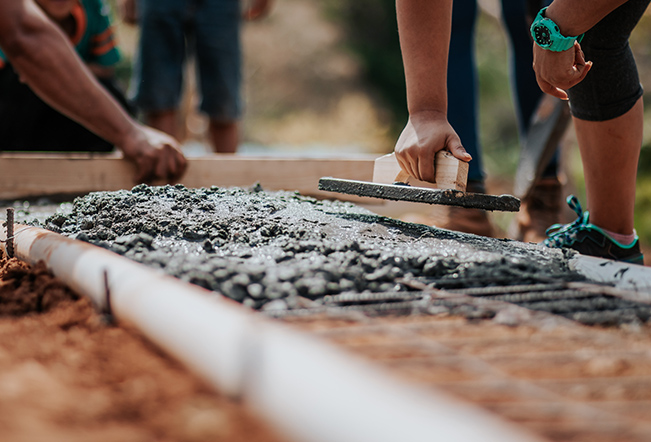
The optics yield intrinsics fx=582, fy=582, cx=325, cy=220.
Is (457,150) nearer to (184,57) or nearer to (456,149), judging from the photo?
(456,149)

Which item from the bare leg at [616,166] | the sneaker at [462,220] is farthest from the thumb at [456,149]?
the sneaker at [462,220]

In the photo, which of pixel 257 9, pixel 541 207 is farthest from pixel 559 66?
pixel 257 9

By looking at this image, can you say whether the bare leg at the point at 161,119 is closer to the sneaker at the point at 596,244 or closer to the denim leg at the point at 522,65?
the denim leg at the point at 522,65

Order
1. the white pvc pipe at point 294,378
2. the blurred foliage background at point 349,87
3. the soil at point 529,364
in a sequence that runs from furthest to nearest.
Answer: the blurred foliage background at point 349,87, the soil at point 529,364, the white pvc pipe at point 294,378

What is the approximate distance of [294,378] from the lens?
0.64m

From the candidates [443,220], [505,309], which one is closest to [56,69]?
[443,220]

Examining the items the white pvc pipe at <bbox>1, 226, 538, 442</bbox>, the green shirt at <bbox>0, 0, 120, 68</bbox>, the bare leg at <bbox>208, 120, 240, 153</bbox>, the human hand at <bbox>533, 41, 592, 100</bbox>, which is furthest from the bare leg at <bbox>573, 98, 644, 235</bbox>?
the green shirt at <bbox>0, 0, 120, 68</bbox>

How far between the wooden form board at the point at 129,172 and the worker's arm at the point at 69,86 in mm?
112

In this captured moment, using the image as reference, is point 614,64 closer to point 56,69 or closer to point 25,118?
point 56,69

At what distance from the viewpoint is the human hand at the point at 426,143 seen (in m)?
1.66

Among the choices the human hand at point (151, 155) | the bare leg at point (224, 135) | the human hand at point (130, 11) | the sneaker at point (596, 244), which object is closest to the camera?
the sneaker at point (596, 244)

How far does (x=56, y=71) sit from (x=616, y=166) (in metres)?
2.15

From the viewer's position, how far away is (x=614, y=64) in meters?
1.86

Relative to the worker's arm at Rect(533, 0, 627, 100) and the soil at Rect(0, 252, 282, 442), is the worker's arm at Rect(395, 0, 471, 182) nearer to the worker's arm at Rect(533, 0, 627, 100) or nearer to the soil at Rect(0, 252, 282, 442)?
the worker's arm at Rect(533, 0, 627, 100)
